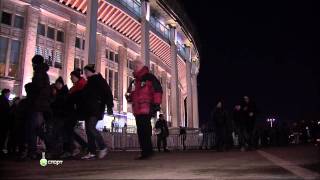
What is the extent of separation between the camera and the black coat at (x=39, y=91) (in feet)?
23.1

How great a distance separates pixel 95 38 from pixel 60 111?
47.1ft

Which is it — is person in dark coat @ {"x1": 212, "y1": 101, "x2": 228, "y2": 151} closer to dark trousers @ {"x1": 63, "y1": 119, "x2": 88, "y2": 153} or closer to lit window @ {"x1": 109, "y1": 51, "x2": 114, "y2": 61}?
dark trousers @ {"x1": 63, "y1": 119, "x2": 88, "y2": 153}

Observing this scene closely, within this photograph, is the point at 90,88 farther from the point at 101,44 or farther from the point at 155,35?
the point at 155,35

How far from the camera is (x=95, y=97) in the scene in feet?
24.0

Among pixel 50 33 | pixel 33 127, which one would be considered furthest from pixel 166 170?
pixel 50 33

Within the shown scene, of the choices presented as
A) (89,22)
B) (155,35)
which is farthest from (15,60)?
(155,35)

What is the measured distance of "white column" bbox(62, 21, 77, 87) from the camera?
2852 cm

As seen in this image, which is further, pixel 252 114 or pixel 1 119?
pixel 252 114

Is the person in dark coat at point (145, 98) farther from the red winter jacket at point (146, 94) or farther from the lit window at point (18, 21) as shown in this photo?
the lit window at point (18, 21)

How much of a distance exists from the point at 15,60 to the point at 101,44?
28.7 ft

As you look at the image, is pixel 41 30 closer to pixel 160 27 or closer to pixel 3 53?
pixel 3 53

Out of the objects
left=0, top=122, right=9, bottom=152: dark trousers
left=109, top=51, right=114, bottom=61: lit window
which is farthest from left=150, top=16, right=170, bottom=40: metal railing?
left=0, top=122, right=9, bottom=152: dark trousers

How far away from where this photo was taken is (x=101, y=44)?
3206 centimetres

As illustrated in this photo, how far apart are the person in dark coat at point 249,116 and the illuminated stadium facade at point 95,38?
11032 millimetres
